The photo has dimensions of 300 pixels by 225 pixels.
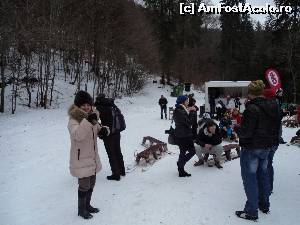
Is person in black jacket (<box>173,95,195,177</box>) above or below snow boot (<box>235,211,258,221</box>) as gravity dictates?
above

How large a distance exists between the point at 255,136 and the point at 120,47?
2783 cm

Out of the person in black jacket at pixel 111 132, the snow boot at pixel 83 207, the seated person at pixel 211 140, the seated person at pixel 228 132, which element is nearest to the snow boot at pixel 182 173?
the seated person at pixel 211 140

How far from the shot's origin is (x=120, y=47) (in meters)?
32.1

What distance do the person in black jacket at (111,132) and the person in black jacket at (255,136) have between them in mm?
2887

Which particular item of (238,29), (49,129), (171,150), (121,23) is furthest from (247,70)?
(171,150)

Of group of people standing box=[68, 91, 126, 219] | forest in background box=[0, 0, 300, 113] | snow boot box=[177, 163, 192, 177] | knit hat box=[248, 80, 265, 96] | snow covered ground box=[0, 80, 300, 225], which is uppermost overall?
forest in background box=[0, 0, 300, 113]

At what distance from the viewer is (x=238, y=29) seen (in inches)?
2019

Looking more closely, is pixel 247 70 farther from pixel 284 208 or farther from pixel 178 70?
pixel 284 208

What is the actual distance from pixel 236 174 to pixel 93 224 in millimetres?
3477

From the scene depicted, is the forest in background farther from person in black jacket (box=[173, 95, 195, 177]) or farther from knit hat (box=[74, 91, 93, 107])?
knit hat (box=[74, 91, 93, 107])

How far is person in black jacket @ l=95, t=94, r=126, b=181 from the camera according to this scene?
738cm

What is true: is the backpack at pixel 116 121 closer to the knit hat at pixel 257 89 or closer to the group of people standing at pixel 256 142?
the group of people standing at pixel 256 142

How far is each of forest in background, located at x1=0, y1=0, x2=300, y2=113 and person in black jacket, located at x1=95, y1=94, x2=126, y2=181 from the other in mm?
12934

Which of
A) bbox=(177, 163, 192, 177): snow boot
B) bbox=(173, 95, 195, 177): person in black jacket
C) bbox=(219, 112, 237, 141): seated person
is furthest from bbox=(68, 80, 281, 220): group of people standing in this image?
bbox=(219, 112, 237, 141): seated person
